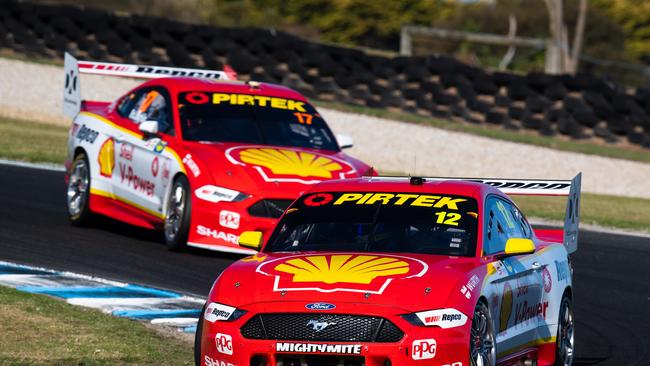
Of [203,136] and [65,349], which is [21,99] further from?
[65,349]

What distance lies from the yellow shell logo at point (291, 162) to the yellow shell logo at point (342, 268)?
4929mm

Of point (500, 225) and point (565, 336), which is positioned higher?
point (500, 225)

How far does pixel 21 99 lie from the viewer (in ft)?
103

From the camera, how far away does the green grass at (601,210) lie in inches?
693

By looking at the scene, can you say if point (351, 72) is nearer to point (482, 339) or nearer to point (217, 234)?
point (217, 234)

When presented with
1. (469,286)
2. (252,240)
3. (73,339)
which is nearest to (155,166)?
(73,339)

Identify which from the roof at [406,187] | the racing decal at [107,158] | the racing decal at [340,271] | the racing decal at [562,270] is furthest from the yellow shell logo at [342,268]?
the racing decal at [107,158]

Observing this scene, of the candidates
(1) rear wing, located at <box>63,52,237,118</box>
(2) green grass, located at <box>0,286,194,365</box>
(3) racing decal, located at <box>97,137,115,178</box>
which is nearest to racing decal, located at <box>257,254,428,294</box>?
(2) green grass, located at <box>0,286,194,365</box>

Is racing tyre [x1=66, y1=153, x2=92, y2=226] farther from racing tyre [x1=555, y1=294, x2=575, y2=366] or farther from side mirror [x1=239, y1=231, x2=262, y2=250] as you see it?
racing tyre [x1=555, y1=294, x2=575, y2=366]

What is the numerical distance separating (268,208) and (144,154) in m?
1.71

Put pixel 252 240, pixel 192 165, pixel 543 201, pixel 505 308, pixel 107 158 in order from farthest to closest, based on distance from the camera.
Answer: pixel 543 201 → pixel 107 158 → pixel 192 165 → pixel 252 240 → pixel 505 308

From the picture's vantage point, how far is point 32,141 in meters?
23.1

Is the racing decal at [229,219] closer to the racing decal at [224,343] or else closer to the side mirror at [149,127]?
the side mirror at [149,127]

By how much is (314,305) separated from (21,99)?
25.7 m
